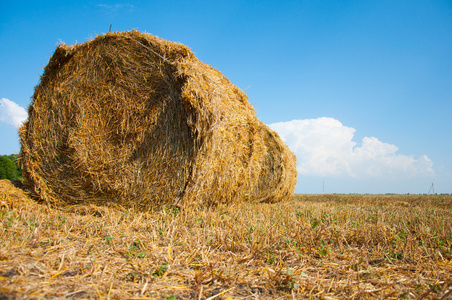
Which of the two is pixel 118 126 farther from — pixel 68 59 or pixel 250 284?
pixel 250 284

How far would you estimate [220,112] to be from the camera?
4273mm

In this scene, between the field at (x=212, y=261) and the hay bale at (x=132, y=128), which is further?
the hay bale at (x=132, y=128)

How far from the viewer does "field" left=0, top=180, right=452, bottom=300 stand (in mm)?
1916

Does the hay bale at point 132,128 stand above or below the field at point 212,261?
above

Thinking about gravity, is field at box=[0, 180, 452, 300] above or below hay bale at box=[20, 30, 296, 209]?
below

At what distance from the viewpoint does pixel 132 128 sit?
451 cm

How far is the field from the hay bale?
0.74 metres

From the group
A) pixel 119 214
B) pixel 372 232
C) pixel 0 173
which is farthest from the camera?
pixel 0 173

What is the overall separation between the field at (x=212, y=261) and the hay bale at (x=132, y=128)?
74 centimetres

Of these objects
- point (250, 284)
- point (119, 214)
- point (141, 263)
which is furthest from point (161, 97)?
point (250, 284)

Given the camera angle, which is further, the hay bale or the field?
the hay bale

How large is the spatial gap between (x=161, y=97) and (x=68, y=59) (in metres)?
1.90

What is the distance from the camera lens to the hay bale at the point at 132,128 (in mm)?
4234

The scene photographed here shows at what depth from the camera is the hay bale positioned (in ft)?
13.9
